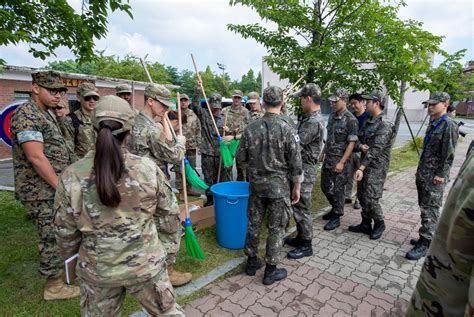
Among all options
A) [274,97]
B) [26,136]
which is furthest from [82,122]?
[274,97]

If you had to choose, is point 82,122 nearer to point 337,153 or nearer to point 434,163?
point 337,153

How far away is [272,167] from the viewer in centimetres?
303

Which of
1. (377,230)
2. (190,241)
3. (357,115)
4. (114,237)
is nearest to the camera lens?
(114,237)

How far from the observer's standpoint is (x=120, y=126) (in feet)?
5.20

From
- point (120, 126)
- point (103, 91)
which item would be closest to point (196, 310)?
point (120, 126)

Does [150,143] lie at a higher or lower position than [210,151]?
higher

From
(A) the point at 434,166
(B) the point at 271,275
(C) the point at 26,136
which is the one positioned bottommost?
(B) the point at 271,275

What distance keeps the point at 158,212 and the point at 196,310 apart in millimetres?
1413

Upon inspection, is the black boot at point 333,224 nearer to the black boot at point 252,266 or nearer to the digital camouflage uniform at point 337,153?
the digital camouflage uniform at point 337,153

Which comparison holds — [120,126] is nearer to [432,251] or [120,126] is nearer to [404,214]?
[432,251]

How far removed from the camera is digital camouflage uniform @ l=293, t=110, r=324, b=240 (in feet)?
12.2

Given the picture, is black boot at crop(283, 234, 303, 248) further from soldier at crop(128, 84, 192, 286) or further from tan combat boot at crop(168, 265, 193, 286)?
soldier at crop(128, 84, 192, 286)

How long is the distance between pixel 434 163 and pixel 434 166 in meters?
0.04

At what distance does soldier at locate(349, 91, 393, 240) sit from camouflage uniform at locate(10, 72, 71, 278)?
380 cm
